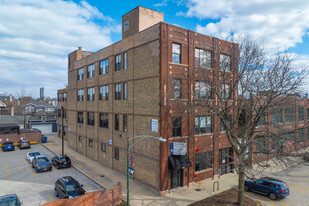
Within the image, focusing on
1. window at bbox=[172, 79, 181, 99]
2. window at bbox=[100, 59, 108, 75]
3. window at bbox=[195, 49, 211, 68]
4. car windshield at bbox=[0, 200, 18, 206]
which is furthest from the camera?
window at bbox=[100, 59, 108, 75]

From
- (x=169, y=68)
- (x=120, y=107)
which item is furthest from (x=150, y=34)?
(x=120, y=107)

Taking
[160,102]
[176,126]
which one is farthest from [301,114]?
[160,102]

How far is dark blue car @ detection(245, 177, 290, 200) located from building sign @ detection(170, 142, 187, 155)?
7003 millimetres

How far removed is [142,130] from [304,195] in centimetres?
1574

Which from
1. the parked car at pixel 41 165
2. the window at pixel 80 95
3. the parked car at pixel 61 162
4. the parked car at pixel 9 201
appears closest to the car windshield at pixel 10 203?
the parked car at pixel 9 201

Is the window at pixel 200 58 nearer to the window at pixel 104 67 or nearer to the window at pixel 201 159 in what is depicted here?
the window at pixel 201 159

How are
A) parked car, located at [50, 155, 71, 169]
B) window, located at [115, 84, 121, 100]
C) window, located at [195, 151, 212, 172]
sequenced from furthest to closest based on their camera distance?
parked car, located at [50, 155, 71, 169]
window, located at [115, 84, 121, 100]
window, located at [195, 151, 212, 172]

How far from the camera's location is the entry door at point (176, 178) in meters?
18.8

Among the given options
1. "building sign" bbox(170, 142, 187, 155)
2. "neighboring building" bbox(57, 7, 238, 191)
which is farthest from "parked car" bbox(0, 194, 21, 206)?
"building sign" bbox(170, 142, 187, 155)

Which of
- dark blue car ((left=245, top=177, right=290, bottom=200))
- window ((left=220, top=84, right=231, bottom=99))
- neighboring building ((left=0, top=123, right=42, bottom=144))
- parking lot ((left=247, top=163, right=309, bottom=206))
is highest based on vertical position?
window ((left=220, top=84, right=231, bottom=99))

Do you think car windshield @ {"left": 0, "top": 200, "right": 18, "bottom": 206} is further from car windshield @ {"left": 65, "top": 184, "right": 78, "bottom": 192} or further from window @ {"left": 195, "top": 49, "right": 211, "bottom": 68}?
window @ {"left": 195, "top": 49, "right": 211, "bottom": 68}

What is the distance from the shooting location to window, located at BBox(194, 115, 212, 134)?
2061 centimetres

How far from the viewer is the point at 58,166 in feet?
80.7

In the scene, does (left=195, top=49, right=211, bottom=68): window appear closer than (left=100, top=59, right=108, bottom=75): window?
Yes
